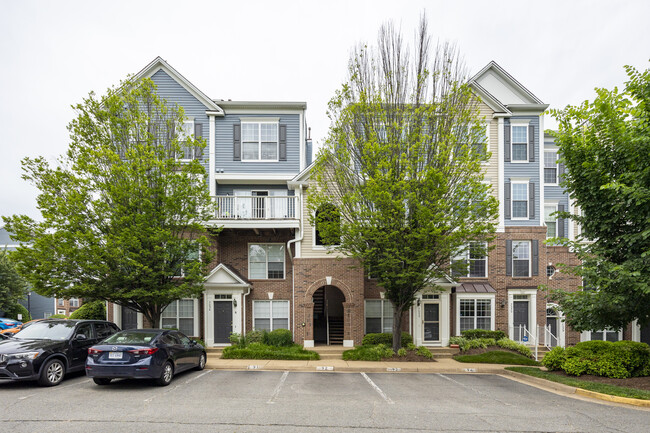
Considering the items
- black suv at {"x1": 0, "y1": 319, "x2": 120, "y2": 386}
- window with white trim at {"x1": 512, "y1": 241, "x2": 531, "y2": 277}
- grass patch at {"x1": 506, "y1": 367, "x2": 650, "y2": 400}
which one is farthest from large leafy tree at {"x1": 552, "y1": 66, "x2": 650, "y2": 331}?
black suv at {"x1": 0, "y1": 319, "x2": 120, "y2": 386}

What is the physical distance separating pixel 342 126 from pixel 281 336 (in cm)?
891

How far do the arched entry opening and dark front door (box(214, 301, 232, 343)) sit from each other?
4.18 metres

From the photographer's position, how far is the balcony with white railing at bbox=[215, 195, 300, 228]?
1688cm

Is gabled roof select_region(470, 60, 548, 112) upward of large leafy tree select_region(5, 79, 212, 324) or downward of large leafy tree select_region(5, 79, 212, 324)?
upward

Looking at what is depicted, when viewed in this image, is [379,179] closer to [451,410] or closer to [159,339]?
[451,410]

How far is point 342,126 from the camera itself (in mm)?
14312

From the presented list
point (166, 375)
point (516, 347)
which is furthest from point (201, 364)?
point (516, 347)

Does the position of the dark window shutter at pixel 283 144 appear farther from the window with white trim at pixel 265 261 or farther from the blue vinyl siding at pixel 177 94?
the window with white trim at pixel 265 261

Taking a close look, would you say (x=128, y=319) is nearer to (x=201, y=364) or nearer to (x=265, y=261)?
(x=265, y=261)

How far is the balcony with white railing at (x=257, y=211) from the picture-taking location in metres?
16.9

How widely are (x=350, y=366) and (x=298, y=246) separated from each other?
5835 mm

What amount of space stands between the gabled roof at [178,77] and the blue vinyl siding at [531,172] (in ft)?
46.8

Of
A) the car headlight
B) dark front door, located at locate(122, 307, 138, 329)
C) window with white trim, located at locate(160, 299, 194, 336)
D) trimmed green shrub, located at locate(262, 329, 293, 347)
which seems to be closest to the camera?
the car headlight

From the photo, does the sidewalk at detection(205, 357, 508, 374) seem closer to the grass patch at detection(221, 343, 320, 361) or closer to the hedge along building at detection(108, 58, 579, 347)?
the grass patch at detection(221, 343, 320, 361)
